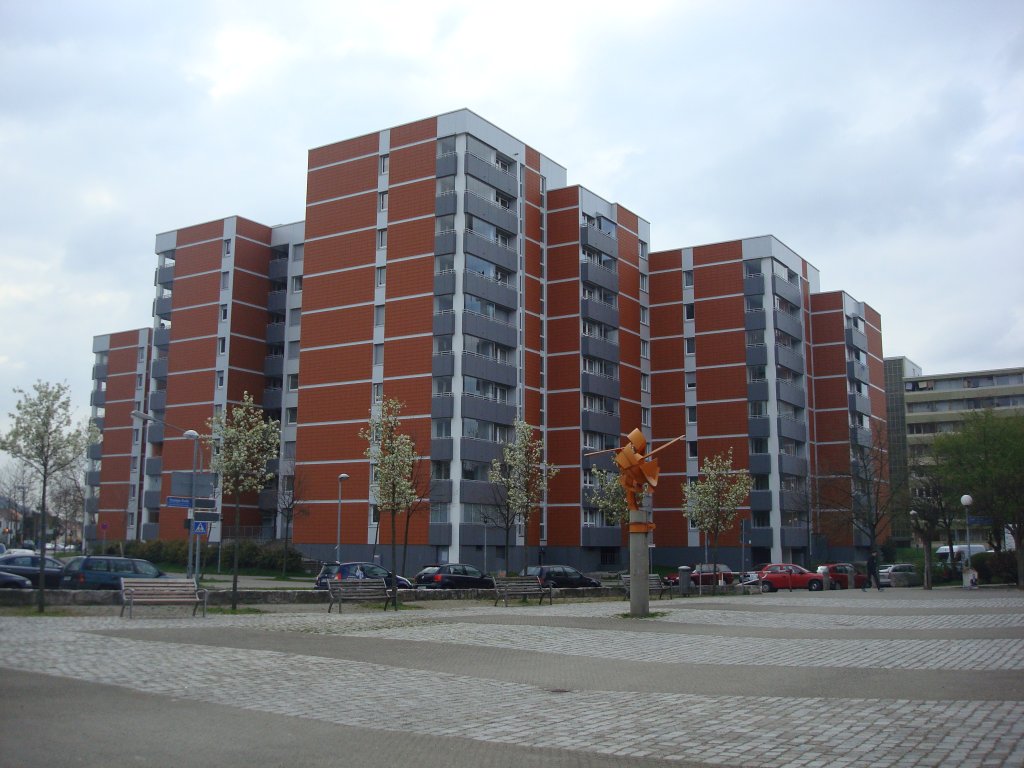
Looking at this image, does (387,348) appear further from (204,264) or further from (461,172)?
(204,264)

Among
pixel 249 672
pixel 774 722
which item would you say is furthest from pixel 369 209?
pixel 774 722

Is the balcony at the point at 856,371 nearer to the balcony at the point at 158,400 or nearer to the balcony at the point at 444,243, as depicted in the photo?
the balcony at the point at 444,243

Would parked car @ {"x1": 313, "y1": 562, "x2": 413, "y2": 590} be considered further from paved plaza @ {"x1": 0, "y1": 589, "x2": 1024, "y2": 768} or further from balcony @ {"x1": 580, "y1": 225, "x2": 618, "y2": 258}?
balcony @ {"x1": 580, "y1": 225, "x2": 618, "y2": 258}

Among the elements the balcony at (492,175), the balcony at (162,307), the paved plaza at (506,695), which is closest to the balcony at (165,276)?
the balcony at (162,307)

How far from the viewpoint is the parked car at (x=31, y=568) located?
3288 cm

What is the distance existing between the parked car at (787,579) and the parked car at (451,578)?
569 inches

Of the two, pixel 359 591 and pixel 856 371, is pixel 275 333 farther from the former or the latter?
pixel 856 371

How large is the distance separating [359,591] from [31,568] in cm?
1452

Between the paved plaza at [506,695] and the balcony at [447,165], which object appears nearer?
the paved plaza at [506,695]

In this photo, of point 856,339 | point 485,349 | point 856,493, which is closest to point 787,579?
point 485,349

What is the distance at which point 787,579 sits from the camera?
4638 cm

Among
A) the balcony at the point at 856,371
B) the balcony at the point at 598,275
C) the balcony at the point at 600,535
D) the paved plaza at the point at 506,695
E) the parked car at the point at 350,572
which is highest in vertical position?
the balcony at the point at 598,275

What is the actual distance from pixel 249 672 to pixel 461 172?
4909 cm

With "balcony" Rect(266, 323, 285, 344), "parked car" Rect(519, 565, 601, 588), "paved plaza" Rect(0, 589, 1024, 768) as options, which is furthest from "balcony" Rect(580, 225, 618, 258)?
"paved plaza" Rect(0, 589, 1024, 768)
